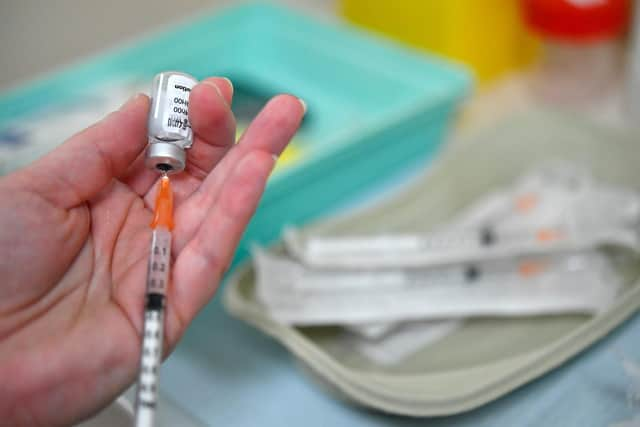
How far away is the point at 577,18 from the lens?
1007mm

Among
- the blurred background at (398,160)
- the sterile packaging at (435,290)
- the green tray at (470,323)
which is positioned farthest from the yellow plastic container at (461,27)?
the sterile packaging at (435,290)

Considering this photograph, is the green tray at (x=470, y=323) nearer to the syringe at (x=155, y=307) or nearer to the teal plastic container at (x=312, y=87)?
the teal plastic container at (x=312, y=87)

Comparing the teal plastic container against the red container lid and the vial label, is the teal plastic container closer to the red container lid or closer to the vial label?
the red container lid

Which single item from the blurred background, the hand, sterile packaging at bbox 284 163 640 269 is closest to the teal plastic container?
the blurred background

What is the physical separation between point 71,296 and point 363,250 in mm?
323

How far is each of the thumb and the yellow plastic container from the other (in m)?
0.68

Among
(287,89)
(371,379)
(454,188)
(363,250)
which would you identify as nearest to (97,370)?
(371,379)

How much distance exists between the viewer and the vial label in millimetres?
521

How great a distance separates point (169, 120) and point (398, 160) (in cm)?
52

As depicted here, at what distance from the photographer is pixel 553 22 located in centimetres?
102

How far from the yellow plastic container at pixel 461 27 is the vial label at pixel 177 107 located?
26.0 inches

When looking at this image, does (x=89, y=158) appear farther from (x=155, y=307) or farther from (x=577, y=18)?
(x=577, y=18)

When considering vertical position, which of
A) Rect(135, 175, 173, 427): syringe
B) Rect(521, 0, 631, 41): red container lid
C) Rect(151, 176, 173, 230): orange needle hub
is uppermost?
Rect(521, 0, 631, 41): red container lid

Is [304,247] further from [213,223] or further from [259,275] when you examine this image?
[213,223]
